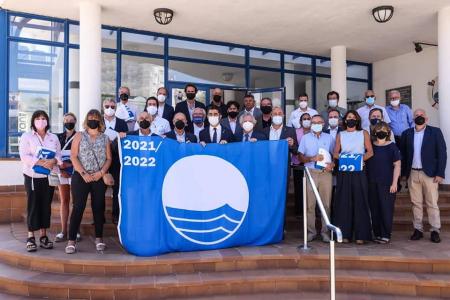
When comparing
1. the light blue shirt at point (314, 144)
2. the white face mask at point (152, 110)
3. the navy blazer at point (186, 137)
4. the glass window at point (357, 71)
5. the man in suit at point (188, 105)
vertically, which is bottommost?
the light blue shirt at point (314, 144)

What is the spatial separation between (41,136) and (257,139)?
2.69 meters

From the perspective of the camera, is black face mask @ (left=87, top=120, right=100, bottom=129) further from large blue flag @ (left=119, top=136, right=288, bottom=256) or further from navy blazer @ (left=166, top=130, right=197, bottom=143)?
navy blazer @ (left=166, top=130, right=197, bottom=143)

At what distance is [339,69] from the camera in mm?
9719

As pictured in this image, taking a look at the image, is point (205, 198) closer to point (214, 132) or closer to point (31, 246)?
point (214, 132)

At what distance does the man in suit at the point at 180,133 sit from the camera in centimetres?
510

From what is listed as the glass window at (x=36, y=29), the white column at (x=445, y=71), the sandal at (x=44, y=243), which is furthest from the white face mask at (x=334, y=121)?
the glass window at (x=36, y=29)

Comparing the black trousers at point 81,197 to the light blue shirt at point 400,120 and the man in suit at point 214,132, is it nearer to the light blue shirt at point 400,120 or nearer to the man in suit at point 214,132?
the man in suit at point 214,132

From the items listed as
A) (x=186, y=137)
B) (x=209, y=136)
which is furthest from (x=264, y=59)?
(x=186, y=137)

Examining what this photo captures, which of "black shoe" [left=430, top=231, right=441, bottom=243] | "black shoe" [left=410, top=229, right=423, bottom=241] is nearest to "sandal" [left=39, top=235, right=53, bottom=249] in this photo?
"black shoe" [left=410, top=229, right=423, bottom=241]

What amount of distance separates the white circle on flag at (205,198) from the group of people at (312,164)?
54 cm

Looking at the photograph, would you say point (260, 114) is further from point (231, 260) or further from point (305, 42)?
point (305, 42)

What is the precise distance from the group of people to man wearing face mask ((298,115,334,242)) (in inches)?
0.5

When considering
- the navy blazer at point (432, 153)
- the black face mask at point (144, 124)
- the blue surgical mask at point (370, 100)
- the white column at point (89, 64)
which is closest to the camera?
the black face mask at point (144, 124)

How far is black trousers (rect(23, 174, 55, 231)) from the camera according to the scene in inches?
181
